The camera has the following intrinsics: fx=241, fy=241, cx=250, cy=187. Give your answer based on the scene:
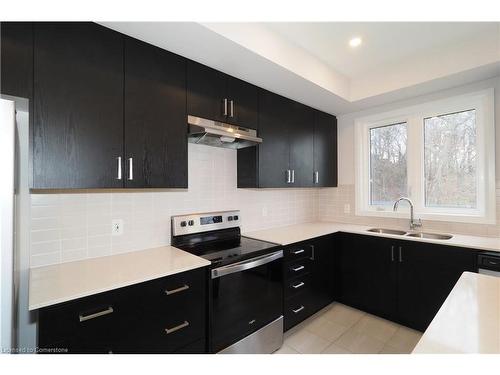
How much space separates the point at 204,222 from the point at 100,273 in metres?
0.92

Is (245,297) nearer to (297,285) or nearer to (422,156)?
(297,285)

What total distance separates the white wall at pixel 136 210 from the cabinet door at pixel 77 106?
0.36 meters

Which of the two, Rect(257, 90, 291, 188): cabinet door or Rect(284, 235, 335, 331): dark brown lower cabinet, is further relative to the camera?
Rect(257, 90, 291, 188): cabinet door

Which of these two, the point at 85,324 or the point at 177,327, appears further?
the point at 177,327

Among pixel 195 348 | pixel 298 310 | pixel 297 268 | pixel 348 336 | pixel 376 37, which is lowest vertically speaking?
pixel 348 336

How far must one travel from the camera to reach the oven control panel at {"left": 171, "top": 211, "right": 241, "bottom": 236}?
6.55 feet

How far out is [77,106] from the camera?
4.27 feet

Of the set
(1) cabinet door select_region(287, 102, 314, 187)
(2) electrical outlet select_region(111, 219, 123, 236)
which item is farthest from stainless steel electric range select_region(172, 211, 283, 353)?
(1) cabinet door select_region(287, 102, 314, 187)

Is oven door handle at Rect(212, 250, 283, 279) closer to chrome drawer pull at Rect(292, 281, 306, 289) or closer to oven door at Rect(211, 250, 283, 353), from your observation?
oven door at Rect(211, 250, 283, 353)

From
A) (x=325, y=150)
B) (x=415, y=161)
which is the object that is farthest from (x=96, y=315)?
(x=415, y=161)

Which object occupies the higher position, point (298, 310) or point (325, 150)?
point (325, 150)

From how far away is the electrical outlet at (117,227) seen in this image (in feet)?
5.63

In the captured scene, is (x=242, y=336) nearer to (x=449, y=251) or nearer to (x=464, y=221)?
(x=449, y=251)

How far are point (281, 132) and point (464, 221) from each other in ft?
6.48
